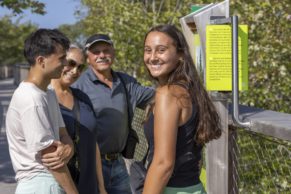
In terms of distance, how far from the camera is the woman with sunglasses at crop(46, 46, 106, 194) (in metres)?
3.47

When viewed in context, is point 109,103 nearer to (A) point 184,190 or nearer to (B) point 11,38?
(A) point 184,190

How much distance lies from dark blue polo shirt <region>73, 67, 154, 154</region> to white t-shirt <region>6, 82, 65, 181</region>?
1.15m

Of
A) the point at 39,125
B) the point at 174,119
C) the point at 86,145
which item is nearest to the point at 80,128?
the point at 86,145

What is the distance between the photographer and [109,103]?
3916mm

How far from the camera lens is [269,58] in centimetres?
702

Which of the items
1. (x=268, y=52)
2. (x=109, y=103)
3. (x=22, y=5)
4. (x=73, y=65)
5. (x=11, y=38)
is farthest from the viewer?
(x=11, y=38)

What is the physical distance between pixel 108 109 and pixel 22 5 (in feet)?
29.5

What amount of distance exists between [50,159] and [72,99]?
3.38ft

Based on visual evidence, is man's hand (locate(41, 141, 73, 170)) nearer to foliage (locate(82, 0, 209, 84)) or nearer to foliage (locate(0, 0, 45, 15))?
foliage (locate(82, 0, 209, 84))

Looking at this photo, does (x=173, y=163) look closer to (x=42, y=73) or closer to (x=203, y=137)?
(x=203, y=137)

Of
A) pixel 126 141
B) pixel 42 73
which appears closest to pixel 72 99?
pixel 126 141

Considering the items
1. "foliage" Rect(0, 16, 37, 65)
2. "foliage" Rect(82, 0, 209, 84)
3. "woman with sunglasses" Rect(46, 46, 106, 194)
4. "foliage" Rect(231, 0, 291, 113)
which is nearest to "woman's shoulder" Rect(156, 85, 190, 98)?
"woman with sunglasses" Rect(46, 46, 106, 194)

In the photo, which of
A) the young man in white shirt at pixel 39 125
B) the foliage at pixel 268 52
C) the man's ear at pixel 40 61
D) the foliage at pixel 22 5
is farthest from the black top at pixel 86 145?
the foliage at pixel 22 5

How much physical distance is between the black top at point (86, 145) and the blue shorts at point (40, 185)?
760 mm
